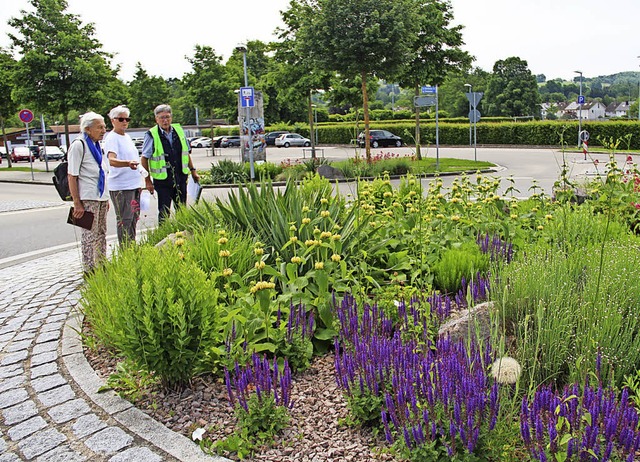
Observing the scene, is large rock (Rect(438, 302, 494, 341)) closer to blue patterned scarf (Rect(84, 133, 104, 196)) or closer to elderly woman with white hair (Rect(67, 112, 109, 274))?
elderly woman with white hair (Rect(67, 112, 109, 274))

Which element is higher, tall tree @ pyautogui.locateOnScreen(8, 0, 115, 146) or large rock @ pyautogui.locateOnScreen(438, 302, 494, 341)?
tall tree @ pyautogui.locateOnScreen(8, 0, 115, 146)

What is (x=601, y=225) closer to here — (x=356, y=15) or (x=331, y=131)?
(x=356, y=15)

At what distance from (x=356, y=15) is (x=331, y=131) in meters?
35.4

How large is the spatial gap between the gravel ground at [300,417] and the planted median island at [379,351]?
0.01 m

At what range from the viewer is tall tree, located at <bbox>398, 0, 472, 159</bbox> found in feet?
80.3

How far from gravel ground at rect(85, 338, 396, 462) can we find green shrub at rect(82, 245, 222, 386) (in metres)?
0.15

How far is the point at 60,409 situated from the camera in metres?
3.53

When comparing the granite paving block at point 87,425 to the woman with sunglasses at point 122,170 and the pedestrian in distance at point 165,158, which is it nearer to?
the woman with sunglasses at point 122,170

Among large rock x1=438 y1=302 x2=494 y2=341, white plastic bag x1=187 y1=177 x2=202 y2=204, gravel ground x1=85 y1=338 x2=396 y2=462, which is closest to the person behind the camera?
gravel ground x1=85 y1=338 x2=396 y2=462

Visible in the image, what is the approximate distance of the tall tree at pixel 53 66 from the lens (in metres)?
28.9

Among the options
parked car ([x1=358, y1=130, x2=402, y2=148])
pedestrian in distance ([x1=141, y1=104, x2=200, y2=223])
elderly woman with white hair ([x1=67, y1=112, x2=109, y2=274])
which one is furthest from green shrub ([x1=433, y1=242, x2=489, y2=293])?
parked car ([x1=358, y1=130, x2=402, y2=148])

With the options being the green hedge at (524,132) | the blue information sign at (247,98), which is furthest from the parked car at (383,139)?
the blue information sign at (247,98)

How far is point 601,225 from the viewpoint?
5.26 metres

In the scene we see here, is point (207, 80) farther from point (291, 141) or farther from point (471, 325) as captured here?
point (471, 325)
